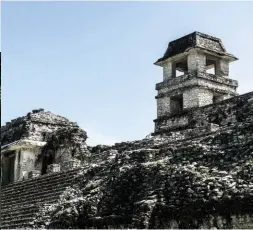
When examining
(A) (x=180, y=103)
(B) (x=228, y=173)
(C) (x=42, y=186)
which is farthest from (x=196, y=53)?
(B) (x=228, y=173)

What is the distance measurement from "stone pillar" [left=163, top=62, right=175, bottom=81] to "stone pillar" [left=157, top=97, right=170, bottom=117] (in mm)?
1171

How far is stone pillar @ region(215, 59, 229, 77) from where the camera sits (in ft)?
93.2

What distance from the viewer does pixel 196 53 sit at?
27.6 metres

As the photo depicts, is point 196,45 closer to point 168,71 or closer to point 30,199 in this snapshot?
point 168,71

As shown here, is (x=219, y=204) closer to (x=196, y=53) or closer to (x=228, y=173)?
(x=228, y=173)

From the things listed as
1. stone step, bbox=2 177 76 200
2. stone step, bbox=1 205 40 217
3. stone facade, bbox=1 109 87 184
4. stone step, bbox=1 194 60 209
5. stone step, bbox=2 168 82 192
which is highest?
stone facade, bbox=1 109 87 184

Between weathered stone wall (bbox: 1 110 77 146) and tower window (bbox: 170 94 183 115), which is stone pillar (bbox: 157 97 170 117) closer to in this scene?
tower window (bbox: 170 94 183 115)

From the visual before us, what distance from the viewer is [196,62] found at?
27.6m

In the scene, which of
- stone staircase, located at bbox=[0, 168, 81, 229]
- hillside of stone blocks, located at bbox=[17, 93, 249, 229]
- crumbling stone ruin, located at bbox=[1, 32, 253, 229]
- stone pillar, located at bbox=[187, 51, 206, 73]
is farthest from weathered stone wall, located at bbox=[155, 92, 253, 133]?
hillside of stone blocks, located at bbox=[17, 93, 249, 229]

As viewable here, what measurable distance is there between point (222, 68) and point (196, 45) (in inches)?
84.8

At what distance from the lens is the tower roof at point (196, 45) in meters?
28.0

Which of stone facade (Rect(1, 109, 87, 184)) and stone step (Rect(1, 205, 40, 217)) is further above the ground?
stone facade (Rect(1, 109, 87, 184))

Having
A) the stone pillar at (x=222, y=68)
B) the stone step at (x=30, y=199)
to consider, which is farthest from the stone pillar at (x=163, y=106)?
the stone step at (x=30, y=199)

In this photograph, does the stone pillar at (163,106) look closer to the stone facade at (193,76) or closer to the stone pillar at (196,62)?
the stone facade at (193,76)
